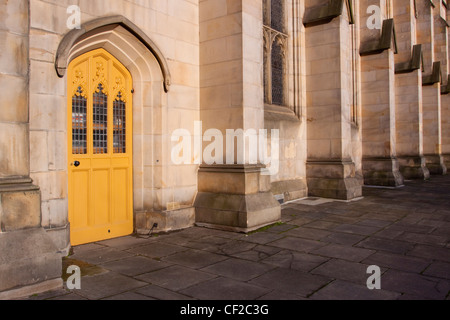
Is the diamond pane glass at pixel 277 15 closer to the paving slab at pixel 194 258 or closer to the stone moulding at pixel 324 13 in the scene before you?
the stone moulding at pixel 324 13

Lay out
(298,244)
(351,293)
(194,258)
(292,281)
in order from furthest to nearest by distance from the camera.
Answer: (298,244) → (194,258) → (292,281) → (351,293)

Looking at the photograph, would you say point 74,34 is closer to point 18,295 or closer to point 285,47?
point 18,295

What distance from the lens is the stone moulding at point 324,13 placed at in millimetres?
9227

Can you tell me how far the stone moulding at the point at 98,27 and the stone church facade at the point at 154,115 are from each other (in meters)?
0.02

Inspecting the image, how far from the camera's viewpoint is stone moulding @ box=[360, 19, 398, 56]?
12.2 meters

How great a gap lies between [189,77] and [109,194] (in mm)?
2513

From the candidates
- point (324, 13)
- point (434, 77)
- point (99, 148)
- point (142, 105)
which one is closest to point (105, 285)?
point (99, 148)

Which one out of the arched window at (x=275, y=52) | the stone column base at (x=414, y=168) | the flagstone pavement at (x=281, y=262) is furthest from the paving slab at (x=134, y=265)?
the stone column base at (x=414, y=168)

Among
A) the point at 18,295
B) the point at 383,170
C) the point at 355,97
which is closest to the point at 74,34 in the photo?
the point at 18,295

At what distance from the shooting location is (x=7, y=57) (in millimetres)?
3623

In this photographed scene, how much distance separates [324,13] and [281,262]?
7354 mm

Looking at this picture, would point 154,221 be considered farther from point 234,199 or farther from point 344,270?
point 344,270

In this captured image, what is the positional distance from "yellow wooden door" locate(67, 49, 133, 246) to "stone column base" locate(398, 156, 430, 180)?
12893 mm

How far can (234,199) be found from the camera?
624 cm
